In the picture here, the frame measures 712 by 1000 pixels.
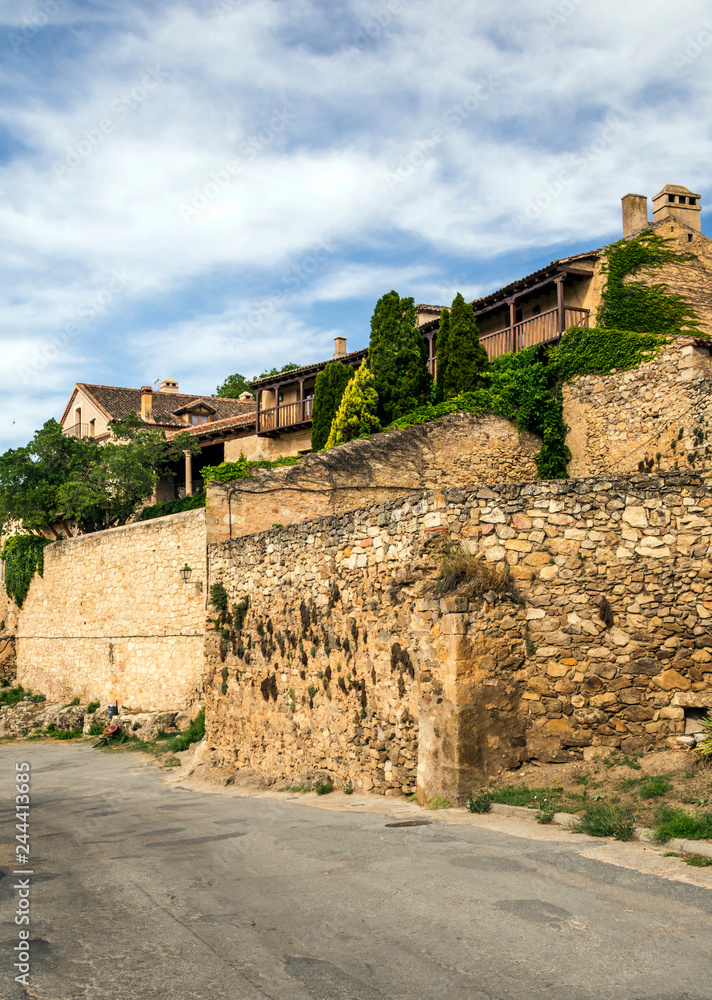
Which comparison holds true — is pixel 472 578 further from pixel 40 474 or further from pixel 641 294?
pixel 40 474

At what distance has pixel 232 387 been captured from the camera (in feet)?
211

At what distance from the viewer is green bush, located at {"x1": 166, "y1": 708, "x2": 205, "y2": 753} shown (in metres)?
19.1

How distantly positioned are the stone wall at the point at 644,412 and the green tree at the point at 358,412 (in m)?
6.74

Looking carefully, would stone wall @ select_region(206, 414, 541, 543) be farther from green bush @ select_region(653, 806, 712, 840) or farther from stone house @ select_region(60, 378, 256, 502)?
stone house @ select_region(60, 378, 256, 502)

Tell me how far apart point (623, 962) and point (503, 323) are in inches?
939

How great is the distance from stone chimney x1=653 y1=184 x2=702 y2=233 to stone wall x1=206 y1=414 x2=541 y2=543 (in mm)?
7489

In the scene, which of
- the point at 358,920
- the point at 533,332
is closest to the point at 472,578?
the point at 358,920

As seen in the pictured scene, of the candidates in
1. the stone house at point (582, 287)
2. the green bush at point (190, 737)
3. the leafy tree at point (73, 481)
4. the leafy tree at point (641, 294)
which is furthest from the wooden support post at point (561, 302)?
the leafy tree at point (73, 481)

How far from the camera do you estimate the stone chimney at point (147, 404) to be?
4592 cm

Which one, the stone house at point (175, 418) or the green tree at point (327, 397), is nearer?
the green tree at point (327, 397)

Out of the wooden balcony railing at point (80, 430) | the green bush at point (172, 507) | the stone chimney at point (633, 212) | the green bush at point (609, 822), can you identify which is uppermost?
the stone chimney at point (633, 212)

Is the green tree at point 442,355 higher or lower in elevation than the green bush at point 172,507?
higher

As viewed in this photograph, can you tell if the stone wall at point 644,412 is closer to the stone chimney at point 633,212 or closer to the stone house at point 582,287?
the stone house at point 582,287

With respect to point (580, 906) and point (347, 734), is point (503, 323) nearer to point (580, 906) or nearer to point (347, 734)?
point (347, 734)
